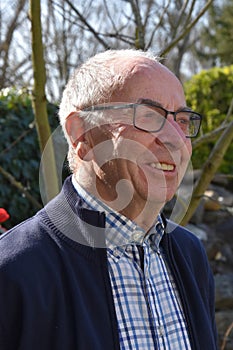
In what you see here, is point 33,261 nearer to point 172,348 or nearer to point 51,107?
point 172,348

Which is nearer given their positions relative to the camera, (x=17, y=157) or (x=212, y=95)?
(x=17, y=157)

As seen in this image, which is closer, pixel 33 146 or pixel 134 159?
pixel 134 159

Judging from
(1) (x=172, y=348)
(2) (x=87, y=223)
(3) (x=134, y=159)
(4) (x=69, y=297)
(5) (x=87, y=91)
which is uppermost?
(5) (x=87, y=91)

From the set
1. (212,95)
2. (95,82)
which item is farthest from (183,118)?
(212,95)

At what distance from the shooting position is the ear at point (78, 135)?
5.76ft

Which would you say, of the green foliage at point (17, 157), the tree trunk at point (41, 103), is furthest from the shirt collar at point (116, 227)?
the green foliage at point (17, 157)

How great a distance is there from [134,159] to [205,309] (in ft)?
1.56

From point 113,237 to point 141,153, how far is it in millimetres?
234

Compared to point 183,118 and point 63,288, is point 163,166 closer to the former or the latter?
point 183,118

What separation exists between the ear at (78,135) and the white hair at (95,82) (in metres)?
0.02

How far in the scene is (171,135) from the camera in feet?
5.55

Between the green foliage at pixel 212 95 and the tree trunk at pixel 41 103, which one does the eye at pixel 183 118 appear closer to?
the tree trunk at pixel 41 103

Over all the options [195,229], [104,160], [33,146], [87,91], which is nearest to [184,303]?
[104,160]

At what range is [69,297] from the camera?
1522 mm
